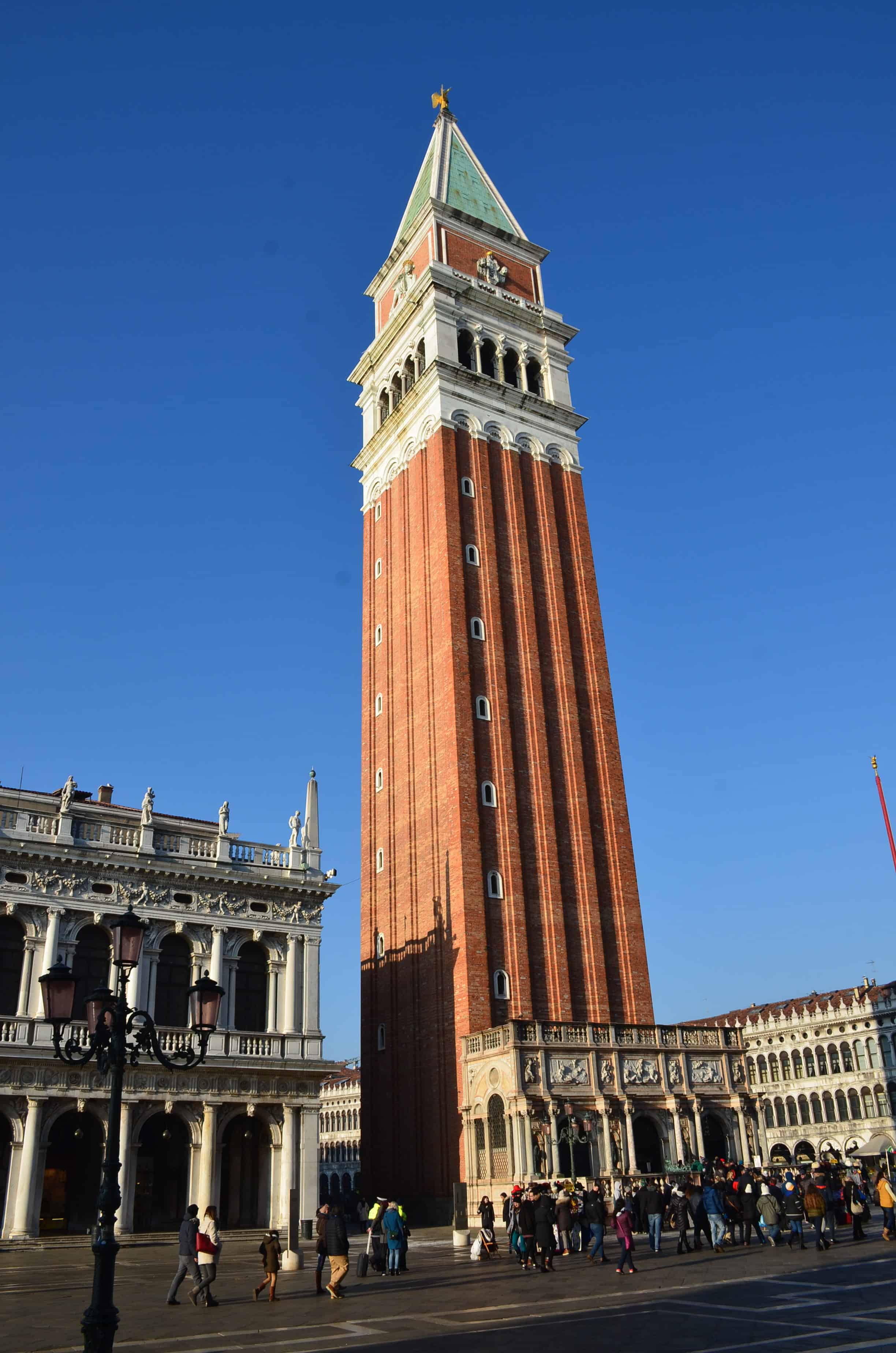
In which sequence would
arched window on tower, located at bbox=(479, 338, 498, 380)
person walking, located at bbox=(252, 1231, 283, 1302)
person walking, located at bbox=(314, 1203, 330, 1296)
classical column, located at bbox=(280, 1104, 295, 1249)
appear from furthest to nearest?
arched window on tower, located at bbox=(479, 338, 498, 380), classical column, located at bbox=(280, 1104, 295, 1249), person walking, located at bbox=(314, 1203, 330, 1296), person walking, located at bbox=(252, 1231, 283, 1302)

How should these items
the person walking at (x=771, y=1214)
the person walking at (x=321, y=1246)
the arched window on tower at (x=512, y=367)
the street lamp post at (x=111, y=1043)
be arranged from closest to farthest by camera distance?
the street lamp post at (x=111, y=1043) → the person walking at (x=321, y=1246) → the person walking at (x=771, y=1214) → the arched window on tower at (x=512, y=367)

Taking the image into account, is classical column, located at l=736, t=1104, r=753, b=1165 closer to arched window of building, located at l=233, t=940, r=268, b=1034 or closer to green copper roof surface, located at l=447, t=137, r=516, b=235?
arched window of building, located at l=233, t=940, r=268, b=1034

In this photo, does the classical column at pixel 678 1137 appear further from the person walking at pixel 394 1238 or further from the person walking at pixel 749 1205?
the person walking at pixel 394 1238

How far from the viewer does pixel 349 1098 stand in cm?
11494

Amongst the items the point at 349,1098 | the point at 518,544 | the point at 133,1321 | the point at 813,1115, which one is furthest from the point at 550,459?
the point at 349,1098

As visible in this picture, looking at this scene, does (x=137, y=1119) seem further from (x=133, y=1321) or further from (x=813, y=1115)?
(x=813, y=1115)

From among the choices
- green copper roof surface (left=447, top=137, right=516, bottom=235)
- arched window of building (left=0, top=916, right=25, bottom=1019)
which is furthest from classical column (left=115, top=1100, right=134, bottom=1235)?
green copper roof surface (left=447, top=137, right=516, bottom=235)

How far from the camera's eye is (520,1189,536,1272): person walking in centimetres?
2331

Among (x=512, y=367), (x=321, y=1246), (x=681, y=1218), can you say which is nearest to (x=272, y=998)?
(x=681, y=1218)

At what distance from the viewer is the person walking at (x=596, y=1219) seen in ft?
81.8

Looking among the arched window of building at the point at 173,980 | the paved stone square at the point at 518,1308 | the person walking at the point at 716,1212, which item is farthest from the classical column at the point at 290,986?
the person walking at the point at 716,1212

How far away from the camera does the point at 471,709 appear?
46.2m

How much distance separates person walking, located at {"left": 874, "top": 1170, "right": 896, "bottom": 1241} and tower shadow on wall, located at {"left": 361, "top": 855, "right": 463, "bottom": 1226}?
1731 cm

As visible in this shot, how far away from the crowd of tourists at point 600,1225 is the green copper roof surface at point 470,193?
167 ft
